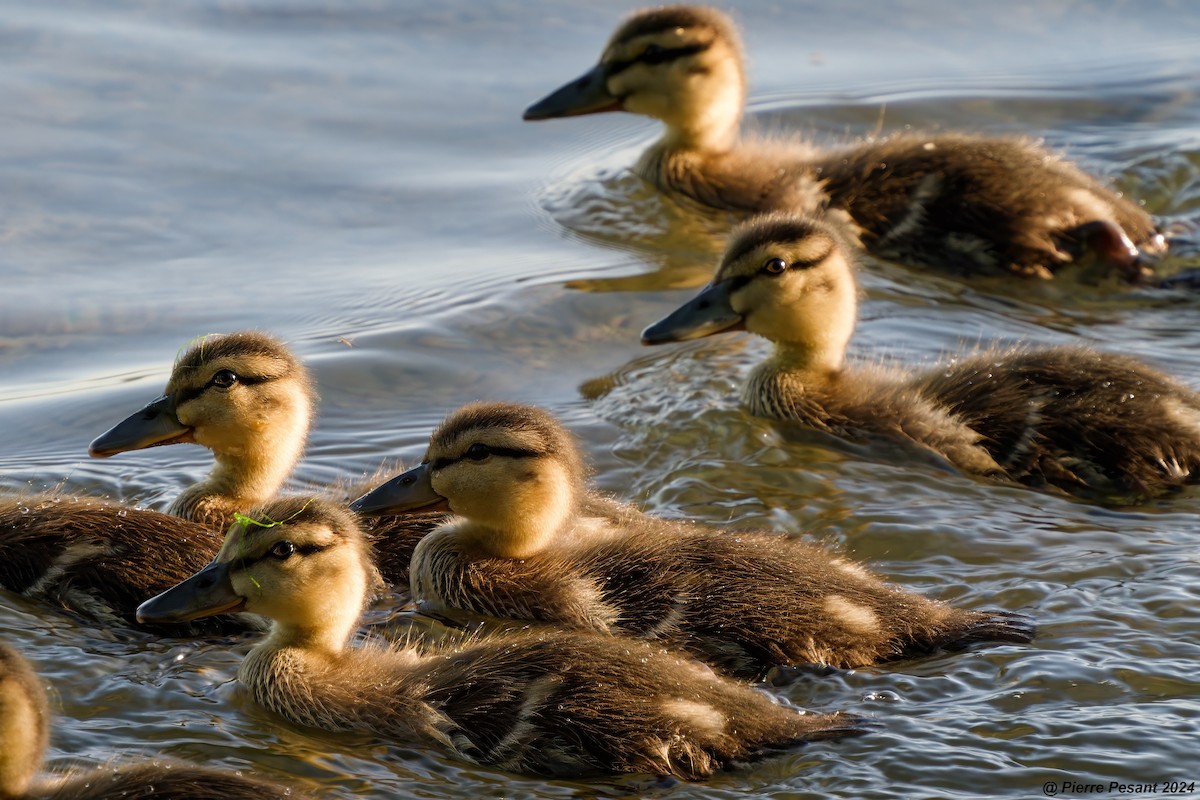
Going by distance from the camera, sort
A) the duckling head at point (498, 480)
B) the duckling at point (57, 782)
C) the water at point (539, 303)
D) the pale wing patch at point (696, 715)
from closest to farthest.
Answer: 1. the duckling at point (57, 782)
2. the pale wing patch at point (696, 715)
3. the water at point (539, 303)
4. the duckling head at point (498, 480)

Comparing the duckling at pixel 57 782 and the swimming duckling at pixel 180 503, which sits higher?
the swimming duckling at pixel 180 503

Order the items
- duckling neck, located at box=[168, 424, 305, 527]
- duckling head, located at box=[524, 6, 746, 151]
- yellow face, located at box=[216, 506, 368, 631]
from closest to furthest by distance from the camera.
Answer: yellow face, located at box=[216, 506, 368, 631], duckling neck, located at box=[168, 424, 305, 527], duckling head, located at box=[524, 6, 746, 151]

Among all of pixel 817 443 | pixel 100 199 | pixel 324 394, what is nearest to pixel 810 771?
pixel 817 443

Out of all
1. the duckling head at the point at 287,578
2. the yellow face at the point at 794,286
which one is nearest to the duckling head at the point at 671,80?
the yellow face at the point at 794,286

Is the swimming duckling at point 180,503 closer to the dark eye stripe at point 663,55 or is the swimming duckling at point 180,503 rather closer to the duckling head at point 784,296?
the duckling head at point 784,296

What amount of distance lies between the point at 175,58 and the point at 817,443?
470 cm

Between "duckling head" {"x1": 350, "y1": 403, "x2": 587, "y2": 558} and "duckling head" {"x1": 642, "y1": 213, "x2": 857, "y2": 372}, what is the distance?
4.72ft

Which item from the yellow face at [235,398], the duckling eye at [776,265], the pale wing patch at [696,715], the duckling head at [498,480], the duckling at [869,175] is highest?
the duckling at [869,175]

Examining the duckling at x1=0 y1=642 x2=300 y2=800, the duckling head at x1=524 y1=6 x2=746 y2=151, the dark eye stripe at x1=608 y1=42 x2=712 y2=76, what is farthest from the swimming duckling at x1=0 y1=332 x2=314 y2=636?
the dark eye stripe at x1=608 y1=42 x2=712 y2=76

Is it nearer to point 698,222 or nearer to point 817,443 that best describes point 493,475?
point 817,443

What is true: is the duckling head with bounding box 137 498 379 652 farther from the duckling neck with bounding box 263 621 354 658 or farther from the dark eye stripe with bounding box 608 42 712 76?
the dark eye stripe with bounding box 608 42 712 76

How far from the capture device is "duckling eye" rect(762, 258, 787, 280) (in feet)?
20.2

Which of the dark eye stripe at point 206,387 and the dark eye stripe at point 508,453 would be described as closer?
the dark eye stripe at point 508,453

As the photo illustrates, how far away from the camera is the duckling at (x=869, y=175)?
720 cm
